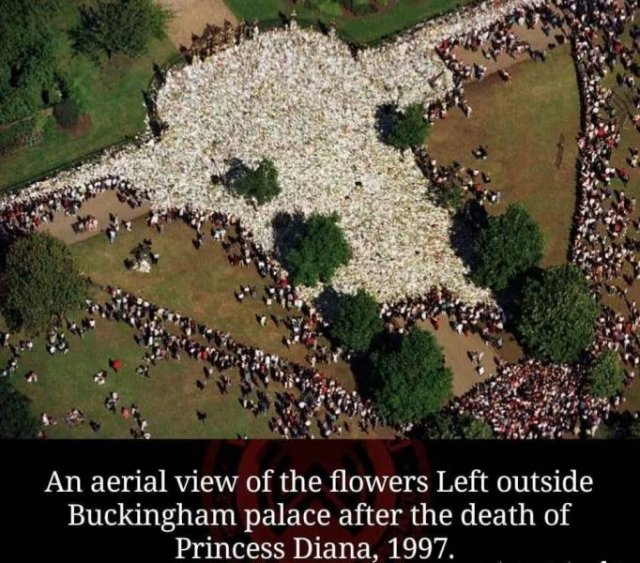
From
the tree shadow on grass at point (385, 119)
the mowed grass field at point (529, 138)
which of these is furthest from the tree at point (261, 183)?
the mowed grass field at point (529, 138)

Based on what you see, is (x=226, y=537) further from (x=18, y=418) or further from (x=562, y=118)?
(x=562, y=118)

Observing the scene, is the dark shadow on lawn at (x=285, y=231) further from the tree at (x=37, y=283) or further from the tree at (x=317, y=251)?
the tree at (x=37, y=283)

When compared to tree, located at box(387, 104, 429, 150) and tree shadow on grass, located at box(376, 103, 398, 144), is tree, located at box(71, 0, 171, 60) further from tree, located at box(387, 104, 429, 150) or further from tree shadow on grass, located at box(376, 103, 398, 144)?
tree, located at box(387, 104, 429, 150)

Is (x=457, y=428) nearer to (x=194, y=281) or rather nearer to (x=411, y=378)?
(x=411, y=378)

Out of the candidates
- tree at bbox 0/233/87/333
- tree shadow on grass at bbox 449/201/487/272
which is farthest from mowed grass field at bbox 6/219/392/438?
tree shadow on grass at bbox 449/201/487/272

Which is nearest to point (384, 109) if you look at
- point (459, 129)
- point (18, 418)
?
point (459, 129)

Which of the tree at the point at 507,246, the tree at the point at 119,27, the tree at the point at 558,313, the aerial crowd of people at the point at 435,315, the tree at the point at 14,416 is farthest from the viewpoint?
the tree at the point at 119,27

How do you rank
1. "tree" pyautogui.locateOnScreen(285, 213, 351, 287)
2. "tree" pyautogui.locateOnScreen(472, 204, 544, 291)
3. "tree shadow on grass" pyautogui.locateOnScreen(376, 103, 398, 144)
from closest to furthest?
"tree" pyautogui.locateOnScreen(285, 213, 351, 287) → "tree" pyautogui.locateOnScreen(472, 204, 544, 291) → "tree shadow on grass" pyautogui.locateOnScreen(376, 103, 398, 144)
